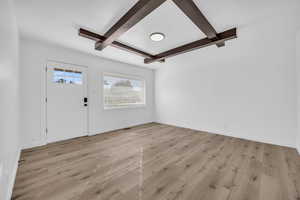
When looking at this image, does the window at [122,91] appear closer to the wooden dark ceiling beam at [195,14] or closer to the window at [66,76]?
the window at [66,76]

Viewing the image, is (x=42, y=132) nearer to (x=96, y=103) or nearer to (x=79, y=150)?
(x=79, y=150)

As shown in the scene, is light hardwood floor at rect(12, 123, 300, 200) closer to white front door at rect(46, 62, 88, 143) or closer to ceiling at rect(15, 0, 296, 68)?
white front door at rect(46, 62, 88, 143)

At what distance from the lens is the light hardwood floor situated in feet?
4.59

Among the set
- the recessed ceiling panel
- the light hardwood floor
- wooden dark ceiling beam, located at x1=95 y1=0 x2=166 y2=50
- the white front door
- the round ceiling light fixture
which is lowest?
the light hardwood floor

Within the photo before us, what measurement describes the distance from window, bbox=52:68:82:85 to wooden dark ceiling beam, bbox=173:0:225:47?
3.13m

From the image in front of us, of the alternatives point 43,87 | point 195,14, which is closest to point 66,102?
point 43,87

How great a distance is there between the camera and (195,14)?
176cm

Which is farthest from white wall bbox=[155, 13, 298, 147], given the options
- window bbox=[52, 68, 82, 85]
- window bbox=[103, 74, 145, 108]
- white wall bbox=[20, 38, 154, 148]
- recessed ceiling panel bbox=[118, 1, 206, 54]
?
window bbox=[52, 68, 82, 85]

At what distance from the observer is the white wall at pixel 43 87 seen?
2.65m

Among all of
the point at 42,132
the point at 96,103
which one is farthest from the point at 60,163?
the point at 96,103

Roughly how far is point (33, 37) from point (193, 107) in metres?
4.85

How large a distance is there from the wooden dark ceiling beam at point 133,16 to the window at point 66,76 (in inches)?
62.9

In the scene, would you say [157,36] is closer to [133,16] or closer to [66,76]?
[133,16]

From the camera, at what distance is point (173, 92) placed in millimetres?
4977
